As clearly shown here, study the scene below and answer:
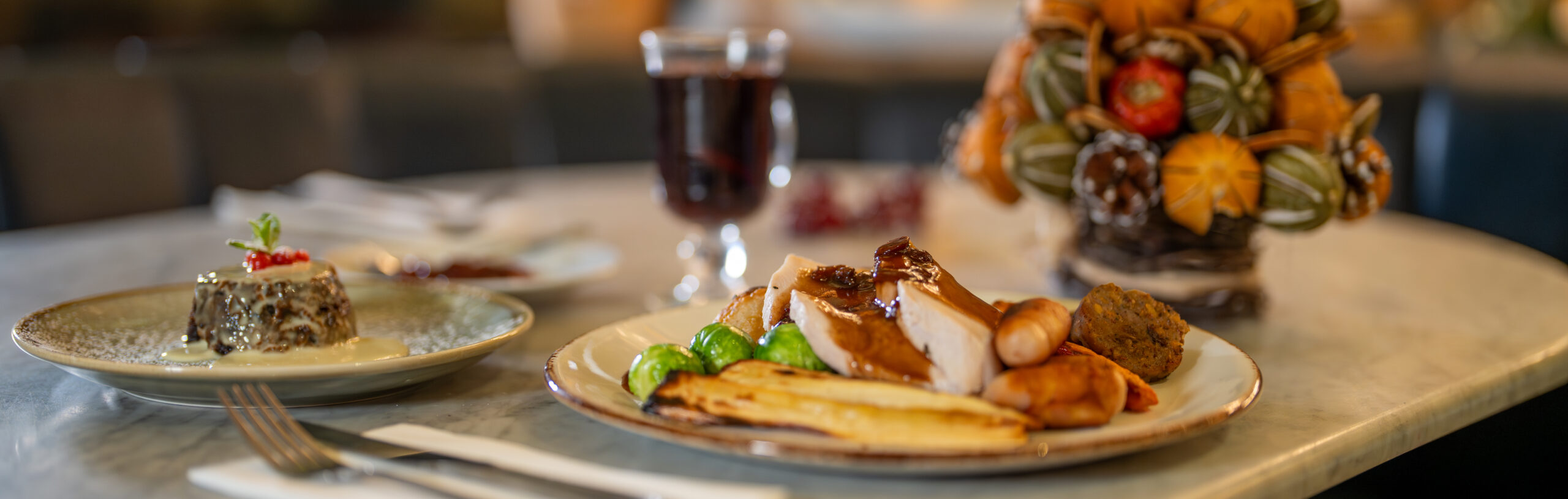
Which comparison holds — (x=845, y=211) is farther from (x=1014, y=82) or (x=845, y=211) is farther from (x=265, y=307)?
(x=265, y=307)

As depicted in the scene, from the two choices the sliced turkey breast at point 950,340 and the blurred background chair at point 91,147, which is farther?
the blurred background chair at point 91,147

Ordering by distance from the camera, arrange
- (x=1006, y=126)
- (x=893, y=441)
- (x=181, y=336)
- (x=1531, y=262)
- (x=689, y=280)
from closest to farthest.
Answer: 1. (x=893, y=441)
2. (x=181, y=336)
3. (x=1006, y=126)
4. (x=689, y=280)
5. (x=1531, y=262)

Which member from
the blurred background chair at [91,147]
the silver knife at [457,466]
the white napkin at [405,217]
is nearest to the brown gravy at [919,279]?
the silver knife at [457,466]

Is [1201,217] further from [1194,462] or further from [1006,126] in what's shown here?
[1194,462]

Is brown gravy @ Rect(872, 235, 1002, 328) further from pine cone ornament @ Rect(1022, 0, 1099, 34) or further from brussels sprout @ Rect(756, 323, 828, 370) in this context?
pine cone ornament @ Rect(1022, 0, 1099, 34)

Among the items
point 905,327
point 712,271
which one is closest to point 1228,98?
point 905,327

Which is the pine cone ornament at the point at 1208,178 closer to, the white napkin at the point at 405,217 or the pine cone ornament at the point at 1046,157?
the pine cone ornament at the point at 1046,157

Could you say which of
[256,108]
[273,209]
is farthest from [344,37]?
[273,209]
